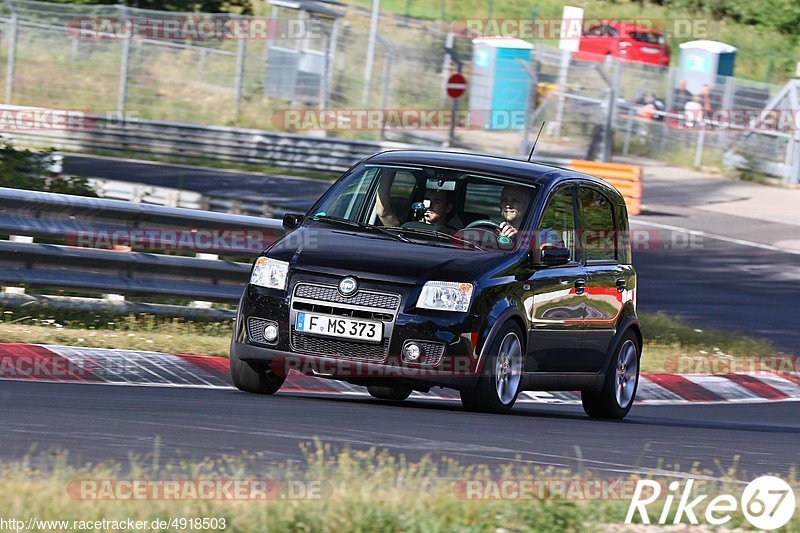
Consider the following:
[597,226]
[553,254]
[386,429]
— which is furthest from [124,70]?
[386,429]

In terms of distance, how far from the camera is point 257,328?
890 centimetres

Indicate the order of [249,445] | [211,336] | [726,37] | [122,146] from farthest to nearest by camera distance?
1. [726,37]
2. [122,146]
3. [211,336]
4. [249,445]

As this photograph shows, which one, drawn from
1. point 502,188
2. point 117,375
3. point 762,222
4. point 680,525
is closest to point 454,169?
point 502,188

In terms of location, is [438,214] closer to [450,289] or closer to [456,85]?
[450,289]

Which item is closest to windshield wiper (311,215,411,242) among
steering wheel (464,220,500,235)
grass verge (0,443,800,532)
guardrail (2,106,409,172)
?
steering wheel (464,220,500,235)

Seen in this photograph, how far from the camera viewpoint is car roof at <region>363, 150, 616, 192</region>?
9.80m

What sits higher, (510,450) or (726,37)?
(726,37)

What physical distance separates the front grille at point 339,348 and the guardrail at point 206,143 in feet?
76.5

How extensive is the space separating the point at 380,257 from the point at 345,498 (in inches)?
148

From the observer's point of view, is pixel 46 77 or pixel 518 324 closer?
pixel 518 324

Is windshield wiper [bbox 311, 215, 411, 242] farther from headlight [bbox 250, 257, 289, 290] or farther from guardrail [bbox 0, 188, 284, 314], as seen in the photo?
guardrail [bbox 0, 188, 284, 314]

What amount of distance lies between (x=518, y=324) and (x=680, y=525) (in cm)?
390

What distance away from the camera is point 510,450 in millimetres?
7188

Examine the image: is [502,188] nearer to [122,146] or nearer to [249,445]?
[249,445]
